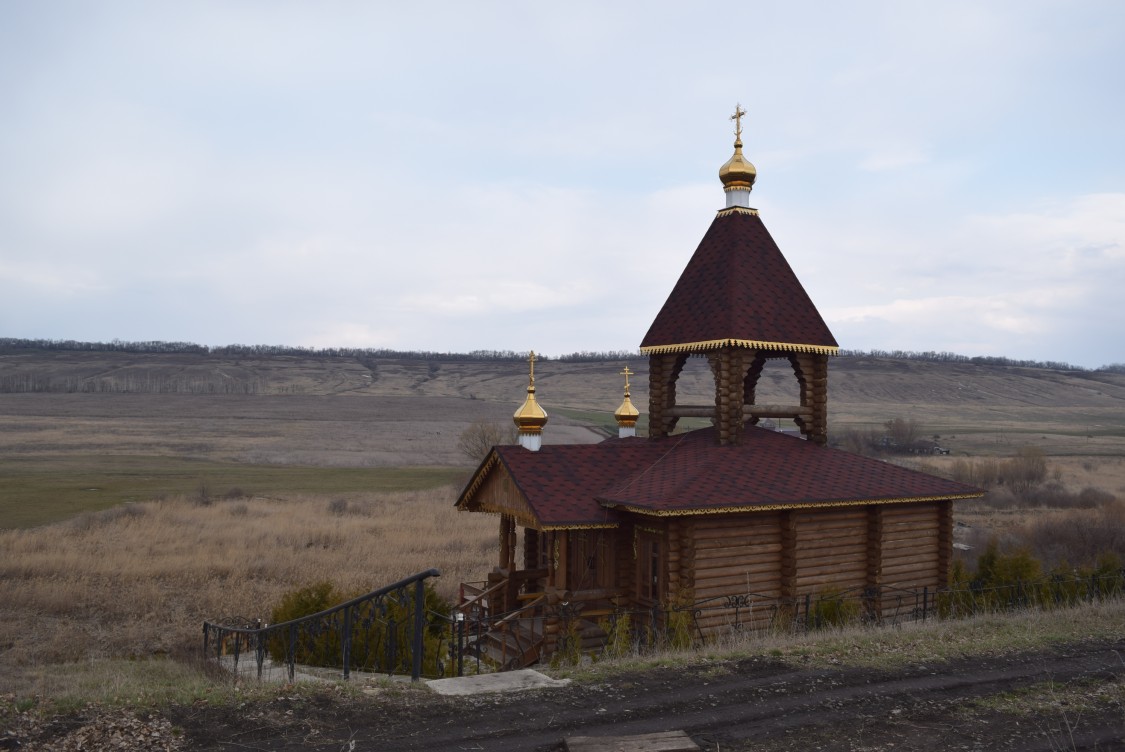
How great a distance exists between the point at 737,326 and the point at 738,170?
11.5 feet

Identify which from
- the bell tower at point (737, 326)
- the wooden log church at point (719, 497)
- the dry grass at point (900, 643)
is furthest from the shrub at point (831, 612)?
the bell tower at point (737, 326)

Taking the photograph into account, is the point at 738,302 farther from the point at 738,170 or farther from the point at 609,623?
the point at 609,623

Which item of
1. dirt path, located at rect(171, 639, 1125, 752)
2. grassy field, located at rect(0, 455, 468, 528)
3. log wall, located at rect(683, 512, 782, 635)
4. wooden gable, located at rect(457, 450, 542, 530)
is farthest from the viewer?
grassy field, located at rect(0, 455, 468, 528)

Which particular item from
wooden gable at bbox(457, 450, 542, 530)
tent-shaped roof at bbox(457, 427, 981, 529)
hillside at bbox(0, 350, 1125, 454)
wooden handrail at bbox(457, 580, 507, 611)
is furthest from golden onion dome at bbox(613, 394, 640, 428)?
hillside at bbox(0, 350, 1125, 454)

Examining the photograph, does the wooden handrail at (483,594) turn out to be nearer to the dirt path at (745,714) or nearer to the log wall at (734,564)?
the log wall at (734,564)

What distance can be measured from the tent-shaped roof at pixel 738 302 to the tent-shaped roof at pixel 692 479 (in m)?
1.80

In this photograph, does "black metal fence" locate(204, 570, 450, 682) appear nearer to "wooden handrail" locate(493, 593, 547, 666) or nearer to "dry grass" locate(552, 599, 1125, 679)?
"wooden handrail" locate(493, 593, 547, 666)

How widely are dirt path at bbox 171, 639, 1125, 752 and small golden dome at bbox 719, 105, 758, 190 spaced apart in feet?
32.9

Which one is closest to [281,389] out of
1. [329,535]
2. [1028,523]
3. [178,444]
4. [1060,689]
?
[178,444]

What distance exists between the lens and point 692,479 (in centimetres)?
1340

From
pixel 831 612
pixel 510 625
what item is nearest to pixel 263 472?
pixel 510 625

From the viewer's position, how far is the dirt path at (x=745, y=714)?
730 cm

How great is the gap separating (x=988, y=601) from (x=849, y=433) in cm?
5272

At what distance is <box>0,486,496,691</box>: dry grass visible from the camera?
698 inches
